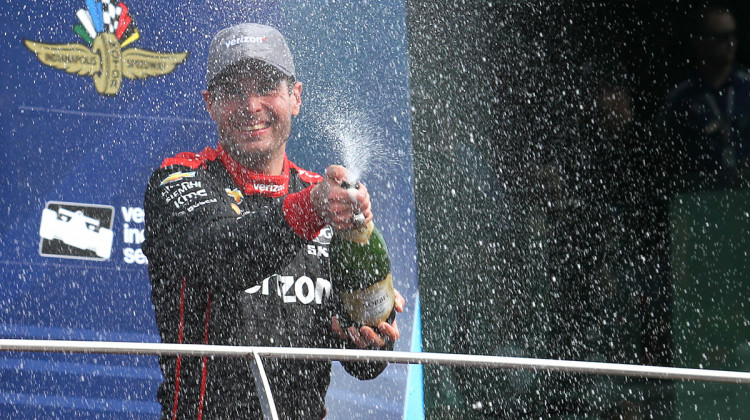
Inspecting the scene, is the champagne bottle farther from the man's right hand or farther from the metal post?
the metal post

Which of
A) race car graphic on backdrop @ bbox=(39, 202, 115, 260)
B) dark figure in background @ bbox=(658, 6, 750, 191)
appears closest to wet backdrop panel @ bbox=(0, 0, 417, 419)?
race car graphic on backdrop @ bbox=(39, 202, 115, 260)

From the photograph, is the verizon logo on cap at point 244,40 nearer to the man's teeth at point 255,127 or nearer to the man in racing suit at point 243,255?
the man in racing suit at point 243,255

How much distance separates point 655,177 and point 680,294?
48 cm

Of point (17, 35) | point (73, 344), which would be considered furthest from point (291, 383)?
point (17, 35)

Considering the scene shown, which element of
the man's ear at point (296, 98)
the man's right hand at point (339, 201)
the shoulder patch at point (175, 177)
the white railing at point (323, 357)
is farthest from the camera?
the man's ear at point (296, 98)

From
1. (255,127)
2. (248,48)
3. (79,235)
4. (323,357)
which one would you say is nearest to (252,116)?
(255,127)

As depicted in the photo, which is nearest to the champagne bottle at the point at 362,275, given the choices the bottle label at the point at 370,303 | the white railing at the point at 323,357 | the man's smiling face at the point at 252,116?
the bottle label at the point at 370,303

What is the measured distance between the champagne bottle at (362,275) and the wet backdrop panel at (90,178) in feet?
2.34

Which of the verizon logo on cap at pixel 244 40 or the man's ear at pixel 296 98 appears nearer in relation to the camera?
the verizon logo on cap at pixel 244 40

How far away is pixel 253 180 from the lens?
8.89 feet

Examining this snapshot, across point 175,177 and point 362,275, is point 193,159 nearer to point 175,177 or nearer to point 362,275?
point 175,177

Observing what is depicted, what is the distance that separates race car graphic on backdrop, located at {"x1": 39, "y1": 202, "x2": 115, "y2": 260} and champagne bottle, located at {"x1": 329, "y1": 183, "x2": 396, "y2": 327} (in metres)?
0.99

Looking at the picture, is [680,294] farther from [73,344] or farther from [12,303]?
[73,344]

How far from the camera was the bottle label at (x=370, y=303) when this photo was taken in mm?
2318
